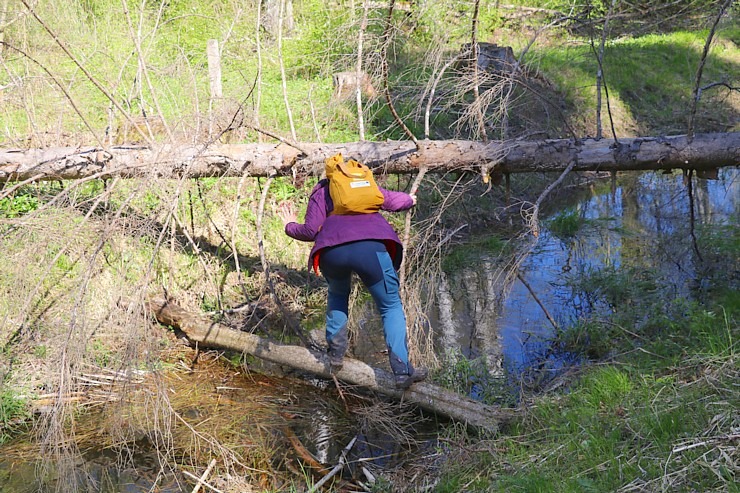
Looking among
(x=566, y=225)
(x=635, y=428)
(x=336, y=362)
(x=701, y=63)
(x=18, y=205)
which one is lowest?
(x=566, y=225)

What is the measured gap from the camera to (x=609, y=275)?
6.67 metres

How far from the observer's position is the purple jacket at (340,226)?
4719 millimetres

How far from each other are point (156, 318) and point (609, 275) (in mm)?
3989

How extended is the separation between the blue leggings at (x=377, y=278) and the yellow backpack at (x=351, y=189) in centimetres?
23

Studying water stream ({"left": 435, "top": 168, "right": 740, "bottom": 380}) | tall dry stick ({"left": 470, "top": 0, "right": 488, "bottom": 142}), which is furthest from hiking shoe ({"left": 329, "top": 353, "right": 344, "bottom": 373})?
tall dry stick ({"left": 470, "top": 0, "right": 488, "bottom": 142})

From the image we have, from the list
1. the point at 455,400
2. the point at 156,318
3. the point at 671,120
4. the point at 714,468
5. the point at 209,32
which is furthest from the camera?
the point at 671,120

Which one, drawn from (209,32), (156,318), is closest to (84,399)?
(156,318)

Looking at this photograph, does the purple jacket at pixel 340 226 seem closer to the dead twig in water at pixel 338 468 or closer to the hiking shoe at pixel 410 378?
the hiking shoe at pixel 410 378

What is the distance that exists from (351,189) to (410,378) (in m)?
1.28

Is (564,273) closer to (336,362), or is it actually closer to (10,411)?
(336,362)

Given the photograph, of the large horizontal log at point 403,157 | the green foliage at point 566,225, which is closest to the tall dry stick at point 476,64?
the large horizontal log at point 403,157

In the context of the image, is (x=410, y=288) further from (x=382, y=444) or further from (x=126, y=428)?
(x=126, y=428)

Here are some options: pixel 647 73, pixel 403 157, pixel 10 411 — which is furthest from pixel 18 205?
pixel 647 73

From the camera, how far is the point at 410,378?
15.8ft
